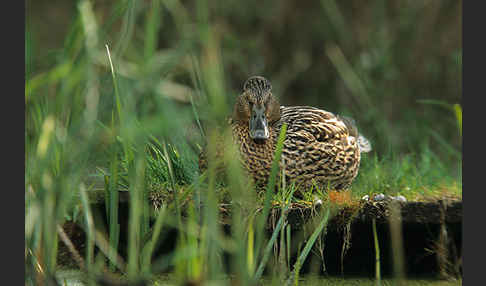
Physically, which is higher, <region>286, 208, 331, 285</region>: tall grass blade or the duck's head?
the duck's head

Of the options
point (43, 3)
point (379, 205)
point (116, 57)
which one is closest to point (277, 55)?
point (43, 3)

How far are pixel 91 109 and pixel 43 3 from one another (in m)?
6.45

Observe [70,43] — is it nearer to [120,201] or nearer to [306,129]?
[120,201]

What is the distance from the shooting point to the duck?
330 centimetres

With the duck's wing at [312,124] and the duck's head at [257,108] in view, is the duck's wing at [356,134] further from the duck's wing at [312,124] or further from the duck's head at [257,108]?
the duck's head at [257,108]

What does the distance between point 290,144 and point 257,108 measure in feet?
1.04

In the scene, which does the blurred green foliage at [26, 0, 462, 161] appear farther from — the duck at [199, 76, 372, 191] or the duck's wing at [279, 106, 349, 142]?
the duck at [199, 76, 372, 191]

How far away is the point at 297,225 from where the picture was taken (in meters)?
3.05

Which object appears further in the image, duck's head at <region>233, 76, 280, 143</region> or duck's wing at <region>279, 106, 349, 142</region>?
duck's wing at <region>279, 106, 349, 142</region>

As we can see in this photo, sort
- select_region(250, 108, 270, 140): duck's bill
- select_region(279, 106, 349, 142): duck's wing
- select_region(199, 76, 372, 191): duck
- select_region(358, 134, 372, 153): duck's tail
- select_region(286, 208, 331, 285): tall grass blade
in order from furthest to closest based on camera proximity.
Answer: select_region(358, 134, 372, 153): duck's tail → select_region(279, 106, 349, 142): duck's wing → select_region(199, 76, 372, 191): duck → select_region(250, 108, 270, 140): duck's bill → select_region(286, 208, 331, 285): tall grass blade

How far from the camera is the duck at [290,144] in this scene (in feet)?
10.8

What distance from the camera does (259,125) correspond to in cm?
322

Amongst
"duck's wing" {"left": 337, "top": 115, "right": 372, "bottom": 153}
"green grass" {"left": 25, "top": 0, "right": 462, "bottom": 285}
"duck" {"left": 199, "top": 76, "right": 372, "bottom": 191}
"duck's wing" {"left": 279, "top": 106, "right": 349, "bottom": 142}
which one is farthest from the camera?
"duck's wing" {"left": 337, "top": 115, "right": 372, "bottom": 153}

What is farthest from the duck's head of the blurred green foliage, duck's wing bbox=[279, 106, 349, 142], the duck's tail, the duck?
Answer: the blurred green foliage
